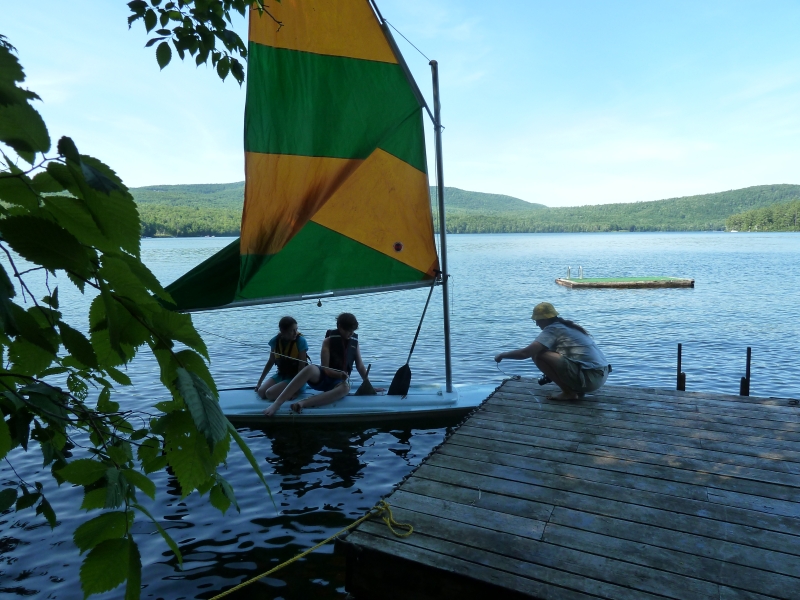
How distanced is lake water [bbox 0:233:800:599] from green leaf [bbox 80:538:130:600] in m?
4.31

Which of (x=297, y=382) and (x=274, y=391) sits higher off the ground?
(x=297, y=382)

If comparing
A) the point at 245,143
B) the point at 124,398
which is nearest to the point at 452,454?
the point at 245,143

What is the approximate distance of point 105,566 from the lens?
1.13 meters

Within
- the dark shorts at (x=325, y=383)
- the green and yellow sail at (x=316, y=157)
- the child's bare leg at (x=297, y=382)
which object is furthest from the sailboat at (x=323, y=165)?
the dark shorts at (x=325, y=383)

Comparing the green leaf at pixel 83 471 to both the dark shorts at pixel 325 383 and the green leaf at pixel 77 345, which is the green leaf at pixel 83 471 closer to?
the green leaf at pixel 77 345

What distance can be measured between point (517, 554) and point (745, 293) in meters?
34.7

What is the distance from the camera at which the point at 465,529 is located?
160 inches

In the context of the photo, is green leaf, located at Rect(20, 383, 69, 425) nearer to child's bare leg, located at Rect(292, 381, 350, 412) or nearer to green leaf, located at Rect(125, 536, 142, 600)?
green leaf, located at Rect(125, 536, 142, 600)

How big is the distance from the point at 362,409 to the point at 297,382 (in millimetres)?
1048

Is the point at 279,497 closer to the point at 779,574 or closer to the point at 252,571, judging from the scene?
the point at 252,571

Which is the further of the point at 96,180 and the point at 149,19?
the point at 149,19

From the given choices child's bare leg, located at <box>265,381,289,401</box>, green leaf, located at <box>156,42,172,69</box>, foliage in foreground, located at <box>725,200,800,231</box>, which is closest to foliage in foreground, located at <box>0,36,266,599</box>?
green leaf, located at <box>156,42,172,69</box>

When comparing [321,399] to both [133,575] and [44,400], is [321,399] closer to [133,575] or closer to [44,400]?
[44,400]

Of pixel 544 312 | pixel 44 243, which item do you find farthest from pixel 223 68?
pixel 544 312
